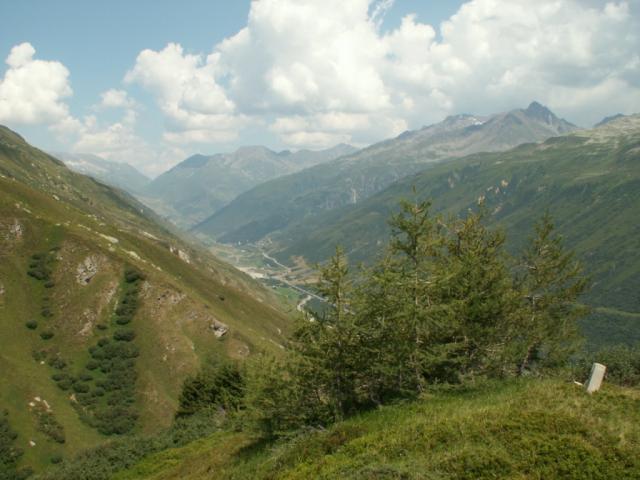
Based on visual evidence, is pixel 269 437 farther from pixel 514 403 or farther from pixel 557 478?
pixel 557 478

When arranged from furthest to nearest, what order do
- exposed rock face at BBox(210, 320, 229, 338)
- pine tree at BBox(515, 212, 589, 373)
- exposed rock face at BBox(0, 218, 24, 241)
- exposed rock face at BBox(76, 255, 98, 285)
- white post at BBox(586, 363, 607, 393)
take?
exposed rock face at BBox(0, 218, 24, 241) → exposed rock face at BBox(76, 255, 98, 285) → exposed rock face at BBox(210, 320, 229, 338) → pine tree at BBox(515, 212, 589, 373) → white post at BBox(586, 363, 607, 393)

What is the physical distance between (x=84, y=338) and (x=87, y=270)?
65.9 ft

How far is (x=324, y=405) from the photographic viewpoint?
31266 millimetres

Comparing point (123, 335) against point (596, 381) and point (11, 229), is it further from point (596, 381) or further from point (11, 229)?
point (596, 381)

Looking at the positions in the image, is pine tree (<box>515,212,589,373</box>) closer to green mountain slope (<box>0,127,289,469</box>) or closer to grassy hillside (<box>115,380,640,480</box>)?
grassy hillside (<box>115,380,640,480</box>)

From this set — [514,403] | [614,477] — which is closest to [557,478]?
[614,477]

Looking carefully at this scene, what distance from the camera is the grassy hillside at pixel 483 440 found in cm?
1620

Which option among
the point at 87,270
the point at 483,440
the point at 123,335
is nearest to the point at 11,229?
the point at 87,270

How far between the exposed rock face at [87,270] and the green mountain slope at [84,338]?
243 mm

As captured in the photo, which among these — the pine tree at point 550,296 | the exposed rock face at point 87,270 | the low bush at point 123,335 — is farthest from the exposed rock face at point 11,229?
the pine tree at point 550,296

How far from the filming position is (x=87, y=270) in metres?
116

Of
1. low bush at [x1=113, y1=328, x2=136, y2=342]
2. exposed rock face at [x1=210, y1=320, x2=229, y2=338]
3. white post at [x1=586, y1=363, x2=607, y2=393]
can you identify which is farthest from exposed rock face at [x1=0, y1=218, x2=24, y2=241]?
white post at [x1=586, y1=363, x2=607, y2=393]

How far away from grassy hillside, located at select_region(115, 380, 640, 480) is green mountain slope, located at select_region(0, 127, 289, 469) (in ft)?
223

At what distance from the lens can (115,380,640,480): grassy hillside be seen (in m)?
16.2
